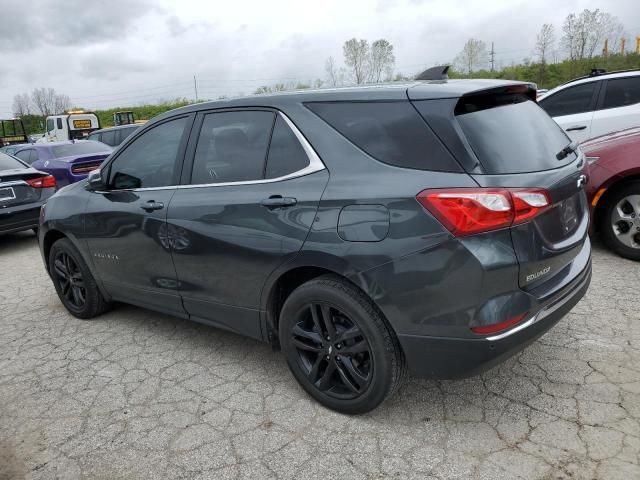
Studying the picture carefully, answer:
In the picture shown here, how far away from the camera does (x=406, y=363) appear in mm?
2486

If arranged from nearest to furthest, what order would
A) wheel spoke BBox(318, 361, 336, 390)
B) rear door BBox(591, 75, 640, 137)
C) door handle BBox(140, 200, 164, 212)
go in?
wheel spoke BBox(318, 361, 336, 390)
door handle BBox(140, 200, 164, 212)
rear door BBox(591, 75, 640, 137)

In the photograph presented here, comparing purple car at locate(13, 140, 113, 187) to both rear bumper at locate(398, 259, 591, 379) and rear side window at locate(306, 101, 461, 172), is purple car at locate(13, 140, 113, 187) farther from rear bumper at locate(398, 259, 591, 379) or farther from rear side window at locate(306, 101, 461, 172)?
rear bumper at locate(398, 259, 591, 379)

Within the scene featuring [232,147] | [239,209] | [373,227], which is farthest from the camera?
[232,147]

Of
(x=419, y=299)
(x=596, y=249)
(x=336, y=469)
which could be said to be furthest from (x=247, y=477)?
(x=596, y=249)

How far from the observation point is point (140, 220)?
3.51 meters

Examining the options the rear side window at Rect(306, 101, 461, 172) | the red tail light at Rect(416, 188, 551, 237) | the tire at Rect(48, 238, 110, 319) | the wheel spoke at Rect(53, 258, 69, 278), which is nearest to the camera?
the red tail light at Rect(416, 188, 551, 237)

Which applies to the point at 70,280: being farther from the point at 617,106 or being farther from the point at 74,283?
the point at 617,106

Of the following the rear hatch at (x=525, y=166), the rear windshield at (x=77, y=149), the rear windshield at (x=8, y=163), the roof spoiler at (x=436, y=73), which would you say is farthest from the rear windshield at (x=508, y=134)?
the rear windshield at (x=77, y=149)

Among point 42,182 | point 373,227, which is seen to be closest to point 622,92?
point 373,227

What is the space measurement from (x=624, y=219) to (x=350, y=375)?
11.1 ft

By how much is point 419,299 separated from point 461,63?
132 ft

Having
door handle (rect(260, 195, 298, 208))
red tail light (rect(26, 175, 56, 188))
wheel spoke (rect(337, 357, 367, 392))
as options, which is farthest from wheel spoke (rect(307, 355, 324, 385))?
red tail light (rect(26, 175, 56, 188))

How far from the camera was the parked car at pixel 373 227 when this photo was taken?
2250mm

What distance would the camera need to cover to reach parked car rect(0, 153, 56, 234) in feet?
23.7
